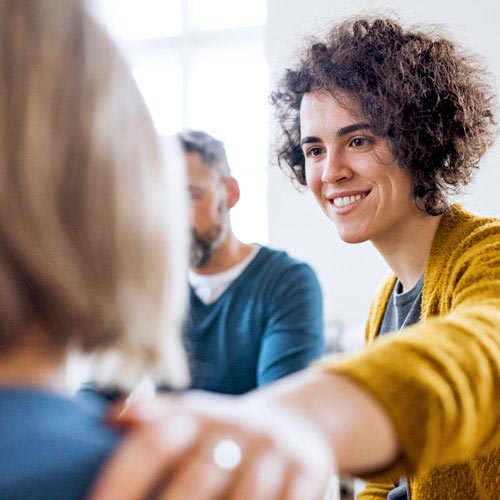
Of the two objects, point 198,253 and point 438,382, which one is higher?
point 438,382

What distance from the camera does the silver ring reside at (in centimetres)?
41

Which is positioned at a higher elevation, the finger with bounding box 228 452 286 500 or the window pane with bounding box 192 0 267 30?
the window pane with bounding box 192 0 267 30

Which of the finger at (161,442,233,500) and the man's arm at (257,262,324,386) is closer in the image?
the finger at (161,442,233,500)

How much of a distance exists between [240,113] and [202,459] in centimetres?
477

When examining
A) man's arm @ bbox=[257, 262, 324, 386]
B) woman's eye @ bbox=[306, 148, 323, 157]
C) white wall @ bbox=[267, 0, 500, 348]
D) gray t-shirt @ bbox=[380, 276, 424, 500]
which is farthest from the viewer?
white wall @ bbox=[267, 0, 500, 348]

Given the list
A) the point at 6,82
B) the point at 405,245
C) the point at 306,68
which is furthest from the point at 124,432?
the point at 306,68

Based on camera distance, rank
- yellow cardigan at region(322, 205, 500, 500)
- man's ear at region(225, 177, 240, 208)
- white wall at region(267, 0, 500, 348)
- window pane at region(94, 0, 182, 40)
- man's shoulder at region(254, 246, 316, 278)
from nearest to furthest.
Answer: yellow cardigan at region(322, 205, 500, 500), man's shoulder at region(254, 246, 316, 278), man's ear at region(225, 177, 240, 208), white wall at region(267, 0, 500, 348), window pane at region(94, 0, 182, 40)

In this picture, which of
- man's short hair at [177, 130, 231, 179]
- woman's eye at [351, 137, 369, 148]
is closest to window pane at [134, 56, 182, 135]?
man's short hair at [177, 130, 231, 179]

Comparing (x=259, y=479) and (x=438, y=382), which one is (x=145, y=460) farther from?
(x=438, y=382)

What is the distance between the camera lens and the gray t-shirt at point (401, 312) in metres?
1.36

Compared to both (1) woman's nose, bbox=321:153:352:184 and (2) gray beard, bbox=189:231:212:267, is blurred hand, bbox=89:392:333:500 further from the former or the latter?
(2) gray beard, bbox=189:231:212:267

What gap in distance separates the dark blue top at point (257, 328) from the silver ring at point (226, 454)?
51.7 inches

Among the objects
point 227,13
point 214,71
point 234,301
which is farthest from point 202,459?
point 227,13

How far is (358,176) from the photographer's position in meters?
1.52
